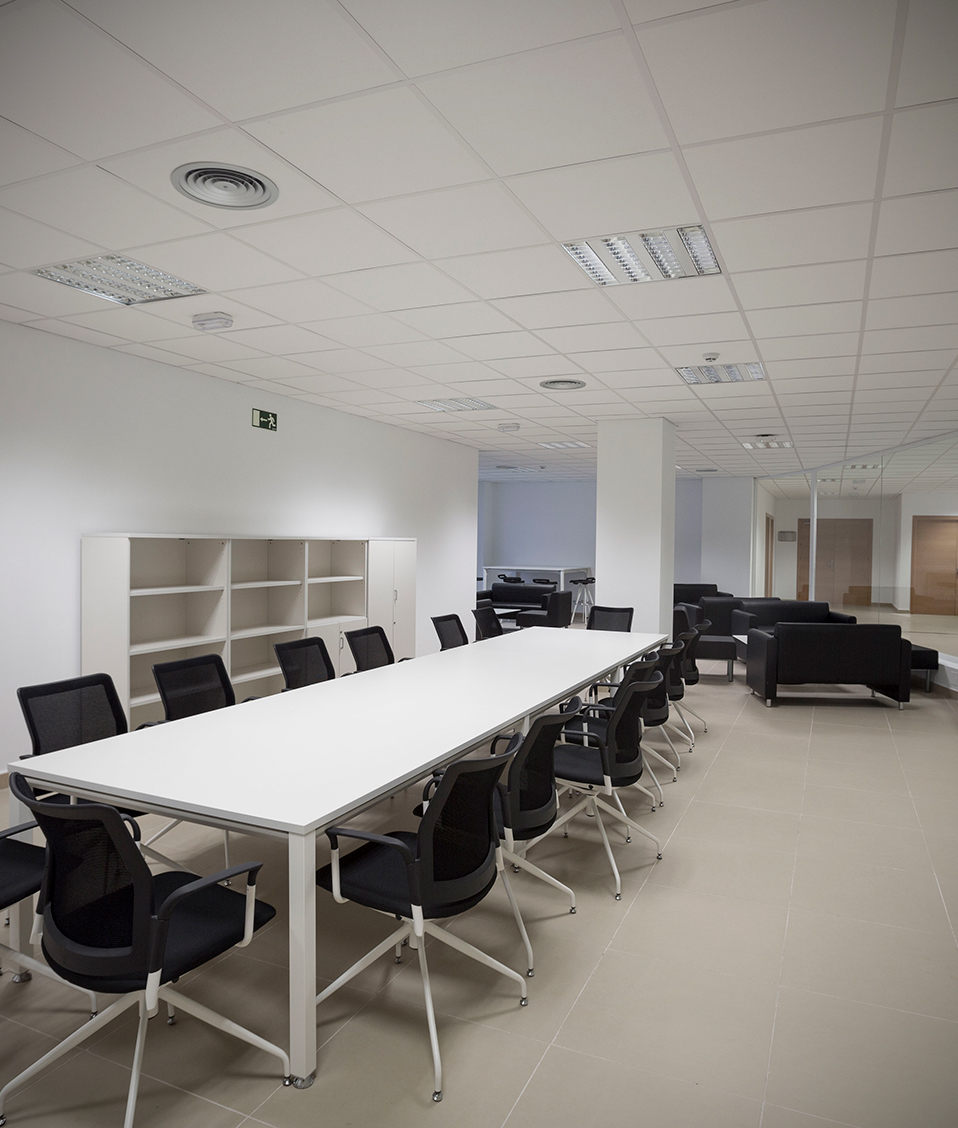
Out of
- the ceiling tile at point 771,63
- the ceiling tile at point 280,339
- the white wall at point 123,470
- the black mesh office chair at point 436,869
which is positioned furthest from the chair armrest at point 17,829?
the ceiling tile at point 280,339

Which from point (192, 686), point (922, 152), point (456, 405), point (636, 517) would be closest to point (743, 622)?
point (636, 517)

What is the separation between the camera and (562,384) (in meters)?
6.29

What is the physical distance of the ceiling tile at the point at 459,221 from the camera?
2902 mm

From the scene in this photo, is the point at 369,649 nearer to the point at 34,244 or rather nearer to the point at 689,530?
the point at 34,244

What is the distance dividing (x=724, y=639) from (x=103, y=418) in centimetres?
682

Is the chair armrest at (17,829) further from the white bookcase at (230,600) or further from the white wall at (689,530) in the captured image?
the white wall at (689,530)

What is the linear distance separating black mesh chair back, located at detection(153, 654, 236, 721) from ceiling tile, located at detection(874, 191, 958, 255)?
3.70 metres

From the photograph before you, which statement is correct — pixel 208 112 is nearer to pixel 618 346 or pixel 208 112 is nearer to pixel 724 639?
pixel 618 346

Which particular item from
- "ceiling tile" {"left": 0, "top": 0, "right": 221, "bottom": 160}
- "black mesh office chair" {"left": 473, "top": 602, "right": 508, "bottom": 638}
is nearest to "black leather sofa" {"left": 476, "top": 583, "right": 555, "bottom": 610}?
"black mesh office chair" {"left": 473, "top": 602, "right": 508, "bottom": 638}

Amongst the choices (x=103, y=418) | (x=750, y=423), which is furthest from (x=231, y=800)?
(x=750, y=423)

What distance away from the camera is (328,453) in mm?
7711

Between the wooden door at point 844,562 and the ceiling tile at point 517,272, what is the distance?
24.3ft

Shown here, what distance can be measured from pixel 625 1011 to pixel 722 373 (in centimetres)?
467

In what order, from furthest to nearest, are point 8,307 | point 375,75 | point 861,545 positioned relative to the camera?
point 861,545
point 8,307
point 375,75
